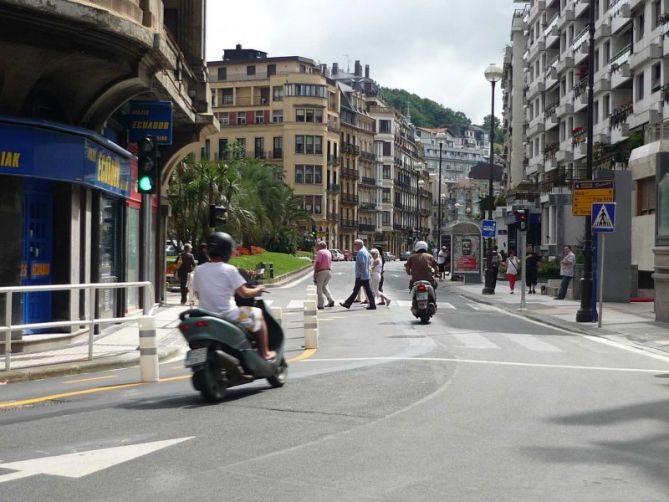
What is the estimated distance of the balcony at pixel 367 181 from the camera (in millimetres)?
128500

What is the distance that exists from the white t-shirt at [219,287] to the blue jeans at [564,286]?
2339 centimetres

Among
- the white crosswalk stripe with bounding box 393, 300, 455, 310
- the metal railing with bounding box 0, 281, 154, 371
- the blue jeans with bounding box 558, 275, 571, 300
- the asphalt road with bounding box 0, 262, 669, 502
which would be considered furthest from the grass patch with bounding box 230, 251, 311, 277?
the asphalt road with bounding box 0, 262, 669, 502

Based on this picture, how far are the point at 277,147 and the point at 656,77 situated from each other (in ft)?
219

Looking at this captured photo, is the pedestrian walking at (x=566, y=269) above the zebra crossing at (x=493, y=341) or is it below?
above

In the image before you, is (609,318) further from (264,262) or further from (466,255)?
(264,262)

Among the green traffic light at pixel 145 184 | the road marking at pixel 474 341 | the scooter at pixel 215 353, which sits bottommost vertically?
the road marking at pixel 474 341

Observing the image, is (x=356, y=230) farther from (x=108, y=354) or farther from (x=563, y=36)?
(x=108, y=354)

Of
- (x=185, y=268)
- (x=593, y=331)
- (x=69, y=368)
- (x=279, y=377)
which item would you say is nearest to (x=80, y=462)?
(x=279, y=377)

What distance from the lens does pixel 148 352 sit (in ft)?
37.4

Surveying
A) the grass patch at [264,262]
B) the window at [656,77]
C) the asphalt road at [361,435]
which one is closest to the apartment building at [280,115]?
the grass patch at [264,262]

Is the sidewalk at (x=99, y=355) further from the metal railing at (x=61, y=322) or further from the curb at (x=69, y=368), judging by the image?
the metal railing at (x=61, y=322)

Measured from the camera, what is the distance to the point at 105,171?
1762 cm

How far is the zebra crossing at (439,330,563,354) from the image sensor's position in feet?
51.2

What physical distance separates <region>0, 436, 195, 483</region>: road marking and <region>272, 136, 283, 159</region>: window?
10286cm
